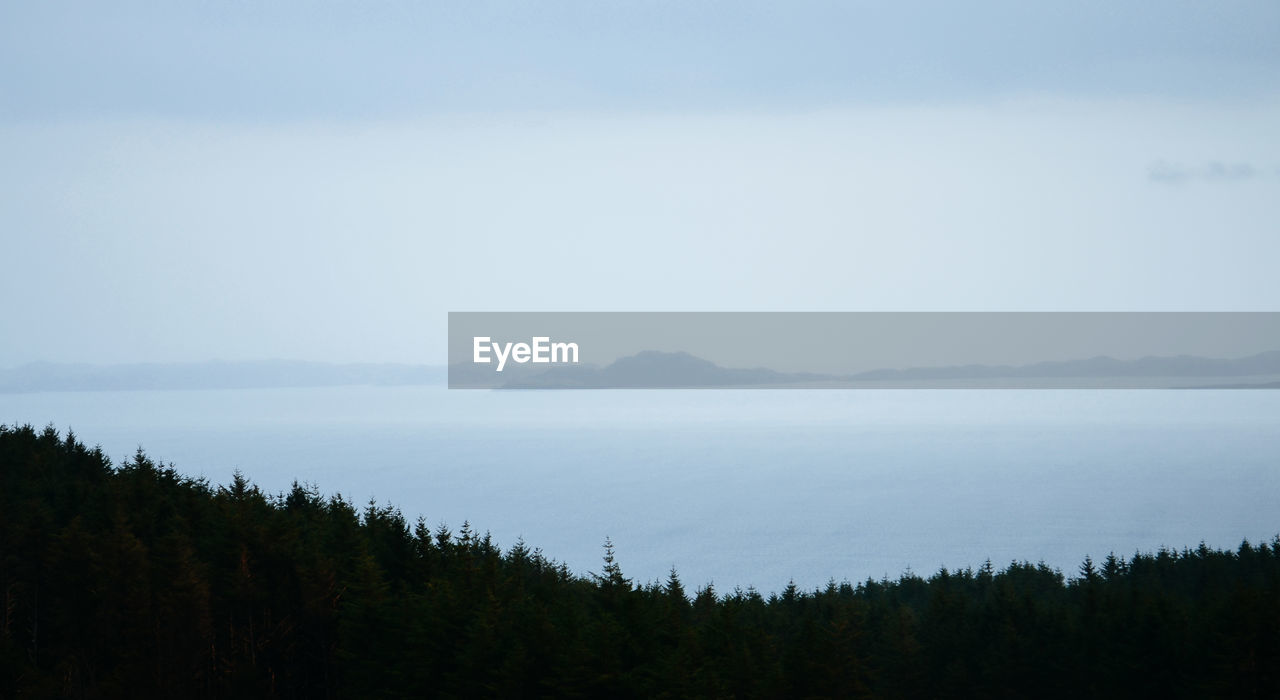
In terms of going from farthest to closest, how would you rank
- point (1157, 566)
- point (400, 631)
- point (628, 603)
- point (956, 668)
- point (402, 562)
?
point (1157, 566) → point (956, 668) → point (402, 562) → point (400, 631) → point (628, 603)

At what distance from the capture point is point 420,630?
30.8 m

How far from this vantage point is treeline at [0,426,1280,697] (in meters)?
29.7

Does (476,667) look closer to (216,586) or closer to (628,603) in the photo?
(628,603)

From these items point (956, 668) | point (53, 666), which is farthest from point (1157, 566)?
point (53, 666)

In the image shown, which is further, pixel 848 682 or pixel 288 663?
pixel 288 663

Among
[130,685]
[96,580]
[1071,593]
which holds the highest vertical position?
[96,580]

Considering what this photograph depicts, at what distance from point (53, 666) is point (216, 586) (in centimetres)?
671

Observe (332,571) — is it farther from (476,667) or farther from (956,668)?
Answer: (956,668)

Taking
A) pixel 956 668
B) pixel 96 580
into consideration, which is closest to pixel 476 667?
pixel 96 580

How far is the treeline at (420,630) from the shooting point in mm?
29672

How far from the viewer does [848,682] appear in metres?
33.6

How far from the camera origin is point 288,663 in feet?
127

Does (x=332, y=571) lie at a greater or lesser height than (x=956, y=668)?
greater

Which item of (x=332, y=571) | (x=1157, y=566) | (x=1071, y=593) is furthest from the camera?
(x=1157, y=566)
